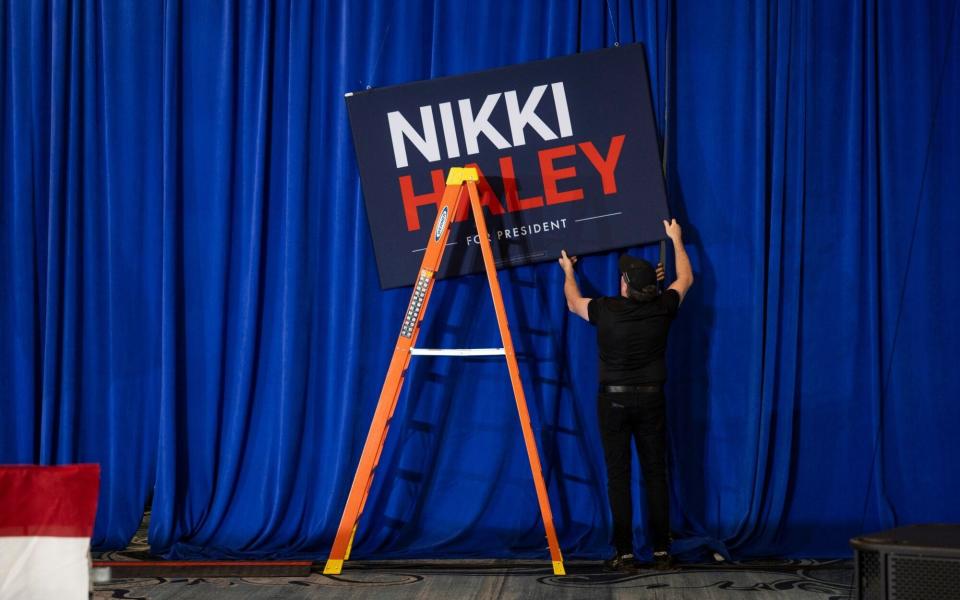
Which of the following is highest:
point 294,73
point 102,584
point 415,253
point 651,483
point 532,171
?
point 294,73

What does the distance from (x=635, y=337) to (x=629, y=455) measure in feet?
1.57

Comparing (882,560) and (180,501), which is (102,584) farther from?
(882,560)

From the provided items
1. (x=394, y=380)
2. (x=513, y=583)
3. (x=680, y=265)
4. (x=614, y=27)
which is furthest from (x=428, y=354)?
(x=614, y=27)

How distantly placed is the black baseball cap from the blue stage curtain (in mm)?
387

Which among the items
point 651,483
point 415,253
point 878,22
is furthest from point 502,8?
point 651,483

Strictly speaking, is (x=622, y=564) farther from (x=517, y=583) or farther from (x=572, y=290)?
(x=572, y=290)

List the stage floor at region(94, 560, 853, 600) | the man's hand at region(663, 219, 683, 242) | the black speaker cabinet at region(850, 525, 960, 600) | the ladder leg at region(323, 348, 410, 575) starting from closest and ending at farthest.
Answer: the black speaker cabinet at region(850, 525, 960, 600), the stage floor at region(94, 560, 853, 600), the ladder leg at region(323, 348, 410, 575), the man's hand at region(663, 219, 683, 242)

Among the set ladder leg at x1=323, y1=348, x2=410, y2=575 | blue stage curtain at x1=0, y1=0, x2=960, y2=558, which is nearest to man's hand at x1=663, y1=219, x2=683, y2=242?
blue stage curtain at x1=0, y1=0, x2=960, y2=558

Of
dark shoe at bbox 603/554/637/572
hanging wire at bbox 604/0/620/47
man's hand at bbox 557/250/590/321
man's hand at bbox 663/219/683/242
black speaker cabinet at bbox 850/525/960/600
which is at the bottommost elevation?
dark shoe at bbox 603/554/637/572

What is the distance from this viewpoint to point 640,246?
436 centimetres

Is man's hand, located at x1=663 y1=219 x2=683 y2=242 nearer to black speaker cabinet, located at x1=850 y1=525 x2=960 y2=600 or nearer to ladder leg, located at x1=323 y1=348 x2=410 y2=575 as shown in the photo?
ladder leg, located at x1=323 y1=348 x2=410 y2=575

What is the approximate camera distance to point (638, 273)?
3.96 m

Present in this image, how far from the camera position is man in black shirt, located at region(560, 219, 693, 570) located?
4000 millimetres

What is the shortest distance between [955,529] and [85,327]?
12.0 ft
